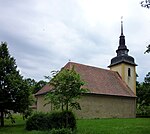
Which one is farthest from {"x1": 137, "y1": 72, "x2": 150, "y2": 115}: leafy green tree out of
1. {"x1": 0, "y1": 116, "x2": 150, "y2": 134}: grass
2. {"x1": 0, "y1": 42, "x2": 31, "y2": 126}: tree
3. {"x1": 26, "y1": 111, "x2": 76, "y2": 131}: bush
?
{"x1": 26, "y1": 111, "x2": 76, "y2": 131}: bush

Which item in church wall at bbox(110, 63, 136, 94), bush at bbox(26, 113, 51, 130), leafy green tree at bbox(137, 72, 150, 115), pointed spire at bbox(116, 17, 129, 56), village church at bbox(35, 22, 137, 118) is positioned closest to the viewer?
bush at bbox(26, 113, 51, 130)

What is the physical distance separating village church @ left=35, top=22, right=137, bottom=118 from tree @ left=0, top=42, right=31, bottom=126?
9.09 metres

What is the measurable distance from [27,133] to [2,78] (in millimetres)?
9582

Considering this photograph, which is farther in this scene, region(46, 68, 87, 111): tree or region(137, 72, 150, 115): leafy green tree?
region(137, 72, 150, 115): leafy green tree

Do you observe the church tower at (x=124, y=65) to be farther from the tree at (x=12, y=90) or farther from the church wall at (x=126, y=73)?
the tree at (x=12, y=90)

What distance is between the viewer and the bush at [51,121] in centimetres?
2022

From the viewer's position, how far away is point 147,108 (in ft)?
165

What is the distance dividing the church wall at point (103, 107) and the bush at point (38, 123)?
14126 mm

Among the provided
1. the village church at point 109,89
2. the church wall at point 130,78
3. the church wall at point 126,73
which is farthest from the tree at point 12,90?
the church wall at point 130,78

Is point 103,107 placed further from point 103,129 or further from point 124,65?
point 103,129

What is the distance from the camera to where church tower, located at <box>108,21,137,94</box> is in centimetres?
4644

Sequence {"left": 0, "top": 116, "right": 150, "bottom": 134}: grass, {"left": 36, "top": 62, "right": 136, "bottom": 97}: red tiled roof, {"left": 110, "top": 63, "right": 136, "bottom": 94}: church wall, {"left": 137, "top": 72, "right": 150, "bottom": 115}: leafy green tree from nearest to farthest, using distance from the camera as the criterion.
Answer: {"left": 0, "top": 116, "right": 150, "bottom": 134}: grass, {"left": 36, "top": 62, "right": 136, "bottom": 97}: red tiled roof, {"left": 137, "top": 72, "right": 150, "bottom": 115}: leafy green tree, {"left": 110, "top": 63, "right": 136, "bottom": 94}: church wall

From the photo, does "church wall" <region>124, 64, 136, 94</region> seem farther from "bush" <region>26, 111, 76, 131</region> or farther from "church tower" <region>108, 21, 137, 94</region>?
"bush" <region>26, 111, 76, 131</region>

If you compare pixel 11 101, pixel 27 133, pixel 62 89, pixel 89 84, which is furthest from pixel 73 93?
pixel 89 84
